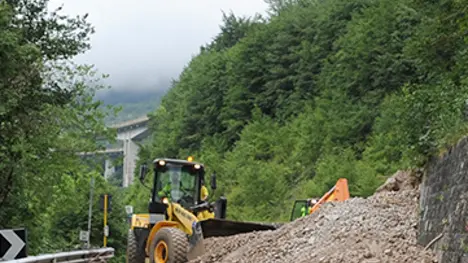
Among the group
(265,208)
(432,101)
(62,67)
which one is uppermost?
(62,67)

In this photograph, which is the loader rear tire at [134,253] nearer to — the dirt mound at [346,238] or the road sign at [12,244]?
the dirt mound at [346,238]

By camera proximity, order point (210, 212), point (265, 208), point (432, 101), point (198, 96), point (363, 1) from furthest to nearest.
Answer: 1. point (198, 96)
2. point (363, 1)
3. point (265, 208)
4. point (210, 212)
5. point (432, 101)

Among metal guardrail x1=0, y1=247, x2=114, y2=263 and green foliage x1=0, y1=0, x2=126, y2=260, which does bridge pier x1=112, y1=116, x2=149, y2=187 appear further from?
metal guardrail x1=0, y1=247, x2=114, y2=263

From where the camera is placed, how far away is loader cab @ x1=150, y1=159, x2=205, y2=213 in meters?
18.1

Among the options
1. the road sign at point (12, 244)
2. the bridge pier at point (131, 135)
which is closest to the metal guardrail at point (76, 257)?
the road sign at point (12, 244)

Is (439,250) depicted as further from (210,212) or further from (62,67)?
(62,67)

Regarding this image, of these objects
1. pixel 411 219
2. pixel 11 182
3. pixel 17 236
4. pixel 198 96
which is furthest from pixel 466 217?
pixel 198 96

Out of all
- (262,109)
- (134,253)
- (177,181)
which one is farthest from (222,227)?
(262,109)

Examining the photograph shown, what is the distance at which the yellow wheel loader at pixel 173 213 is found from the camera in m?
15.7

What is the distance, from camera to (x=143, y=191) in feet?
177

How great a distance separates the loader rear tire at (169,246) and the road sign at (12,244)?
4.35 meters

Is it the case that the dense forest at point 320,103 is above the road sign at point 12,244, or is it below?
above

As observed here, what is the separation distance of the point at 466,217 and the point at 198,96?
168 ft

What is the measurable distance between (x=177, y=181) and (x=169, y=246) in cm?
331
